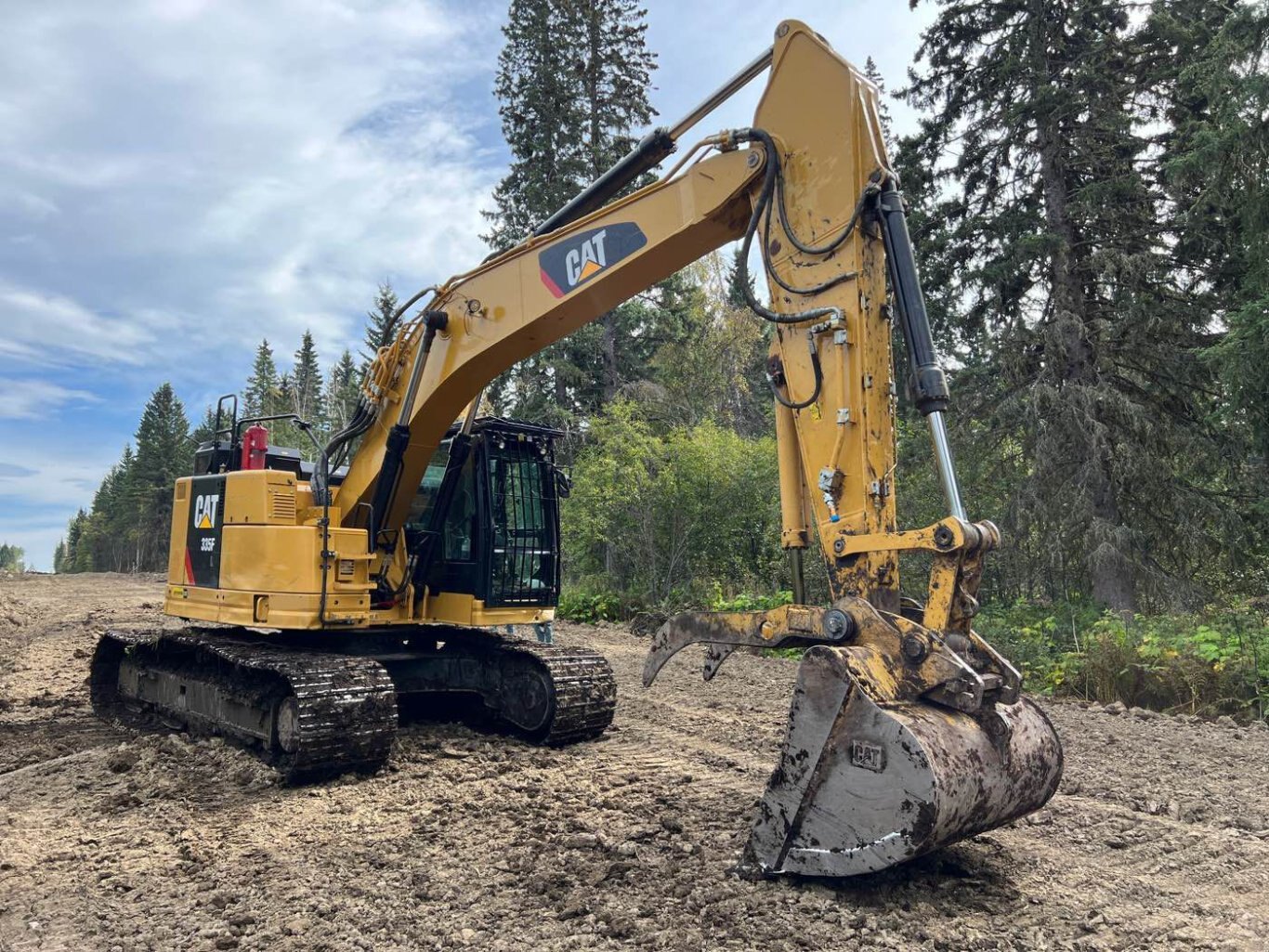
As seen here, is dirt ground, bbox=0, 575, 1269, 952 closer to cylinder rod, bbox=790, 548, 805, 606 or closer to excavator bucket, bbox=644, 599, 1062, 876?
excavator bucket, bbox=644, 599, 1062, 876

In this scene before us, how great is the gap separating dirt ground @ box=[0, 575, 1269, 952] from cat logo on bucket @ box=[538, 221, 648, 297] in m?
3.01

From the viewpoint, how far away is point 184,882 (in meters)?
4.16

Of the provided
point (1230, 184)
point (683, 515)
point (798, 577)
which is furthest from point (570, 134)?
point (798, 577)

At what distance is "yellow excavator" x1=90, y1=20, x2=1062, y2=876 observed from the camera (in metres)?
3.55

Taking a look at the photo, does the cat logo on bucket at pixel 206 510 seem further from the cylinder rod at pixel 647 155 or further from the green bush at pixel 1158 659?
the green bush at pixel 1158 659

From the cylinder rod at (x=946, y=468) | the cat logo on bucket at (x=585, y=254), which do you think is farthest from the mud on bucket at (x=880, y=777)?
the cat logo on bucket at (x=585, y=254)

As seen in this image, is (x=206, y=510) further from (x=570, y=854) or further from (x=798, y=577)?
→ (x=798, y=577)

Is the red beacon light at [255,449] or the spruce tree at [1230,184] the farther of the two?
the spruce tree at [1230,184]

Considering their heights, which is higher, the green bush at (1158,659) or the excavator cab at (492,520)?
the excavator cab at (492,520)

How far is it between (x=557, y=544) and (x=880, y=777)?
402 centimetres

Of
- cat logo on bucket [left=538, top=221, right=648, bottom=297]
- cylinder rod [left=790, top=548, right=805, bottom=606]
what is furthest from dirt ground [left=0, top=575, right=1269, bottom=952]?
cat logo on bucket [left=538, top=221, right=648, bottom=297]

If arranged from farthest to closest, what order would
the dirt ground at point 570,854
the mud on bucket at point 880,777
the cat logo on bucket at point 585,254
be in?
the cat logo on bucket at point 585,254 < the dirt ground at point 570,854 < the mud on bucket at point 880,777

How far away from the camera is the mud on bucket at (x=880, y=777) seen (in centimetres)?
329

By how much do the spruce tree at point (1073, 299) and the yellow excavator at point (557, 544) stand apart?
7.88 meters
